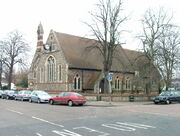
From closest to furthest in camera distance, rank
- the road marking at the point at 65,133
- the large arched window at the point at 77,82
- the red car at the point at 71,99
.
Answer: the road marking at the point at 65,133
the red car at the point at 71,99
the large arched window at the point at 77,82

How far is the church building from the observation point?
134 feet

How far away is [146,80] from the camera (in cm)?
3519

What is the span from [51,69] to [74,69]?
20.5 feet

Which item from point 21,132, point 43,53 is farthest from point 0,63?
point 21,132

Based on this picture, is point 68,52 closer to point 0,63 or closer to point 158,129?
point 0,63

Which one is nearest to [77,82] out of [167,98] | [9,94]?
[9,94]

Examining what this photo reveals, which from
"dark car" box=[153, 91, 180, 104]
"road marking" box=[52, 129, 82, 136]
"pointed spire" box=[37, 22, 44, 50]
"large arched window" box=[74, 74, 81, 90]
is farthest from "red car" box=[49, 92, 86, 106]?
"pointed spire" box=[37, 22, 44, 50]

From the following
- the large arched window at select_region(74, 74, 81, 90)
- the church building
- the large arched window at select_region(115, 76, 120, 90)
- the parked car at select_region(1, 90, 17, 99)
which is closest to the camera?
the parked car at select_region(1, 90, 17, 99)

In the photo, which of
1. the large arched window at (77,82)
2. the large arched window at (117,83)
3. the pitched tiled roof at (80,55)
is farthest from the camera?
the large arched window at (117,83)

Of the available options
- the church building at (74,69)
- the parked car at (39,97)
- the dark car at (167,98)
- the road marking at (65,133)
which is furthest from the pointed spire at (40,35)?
the road marking at (65,133)

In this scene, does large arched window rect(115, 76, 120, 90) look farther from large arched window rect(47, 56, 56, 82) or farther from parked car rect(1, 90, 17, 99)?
parked car rect(1, 90, 17, 99)

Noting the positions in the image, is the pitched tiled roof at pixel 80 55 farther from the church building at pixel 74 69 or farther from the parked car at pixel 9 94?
the parked car at pixel 9 94

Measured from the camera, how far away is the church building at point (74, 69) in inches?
1604

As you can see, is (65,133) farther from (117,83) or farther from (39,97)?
(117,83)
